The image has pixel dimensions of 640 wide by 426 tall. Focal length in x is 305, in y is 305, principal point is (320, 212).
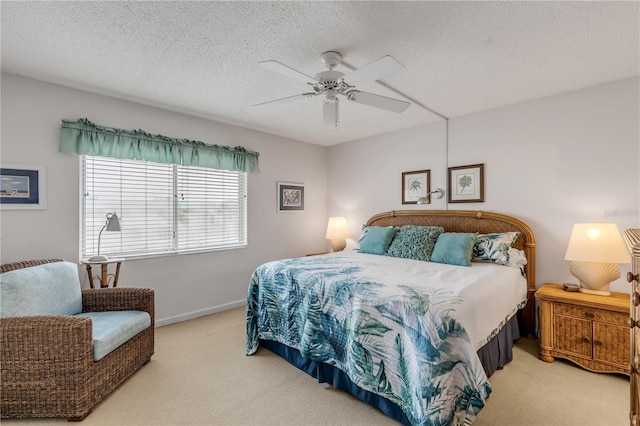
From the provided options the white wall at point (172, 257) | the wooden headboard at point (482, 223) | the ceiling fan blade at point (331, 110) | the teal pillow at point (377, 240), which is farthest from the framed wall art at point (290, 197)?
the ceiling fan blade at point (331, 110)

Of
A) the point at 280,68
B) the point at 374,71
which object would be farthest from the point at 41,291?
the point at 374,71

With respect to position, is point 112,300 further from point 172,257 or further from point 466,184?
point 466,184

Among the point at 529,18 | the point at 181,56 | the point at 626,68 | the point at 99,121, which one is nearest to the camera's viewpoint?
the point at 529,18

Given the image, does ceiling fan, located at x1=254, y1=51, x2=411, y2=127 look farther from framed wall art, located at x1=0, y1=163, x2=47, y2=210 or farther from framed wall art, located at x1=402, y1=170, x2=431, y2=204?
framed wall art, located at x1=0, y1=163, x2=47, y2=210

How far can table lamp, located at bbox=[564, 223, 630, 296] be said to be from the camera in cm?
257

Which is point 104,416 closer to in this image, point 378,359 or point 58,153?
point 378,359

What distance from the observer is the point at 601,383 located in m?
2.36

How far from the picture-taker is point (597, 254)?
8.48 feet

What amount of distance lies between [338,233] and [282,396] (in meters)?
2.85

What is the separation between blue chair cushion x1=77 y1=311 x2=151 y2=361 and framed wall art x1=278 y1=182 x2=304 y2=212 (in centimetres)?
256

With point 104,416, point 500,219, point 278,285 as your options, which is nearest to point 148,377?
point 104,416

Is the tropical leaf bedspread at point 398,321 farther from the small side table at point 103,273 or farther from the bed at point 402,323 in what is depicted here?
the small side table at point 103,273

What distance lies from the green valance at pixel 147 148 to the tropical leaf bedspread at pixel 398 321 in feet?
5.92

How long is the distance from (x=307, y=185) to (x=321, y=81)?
9.81 feet
